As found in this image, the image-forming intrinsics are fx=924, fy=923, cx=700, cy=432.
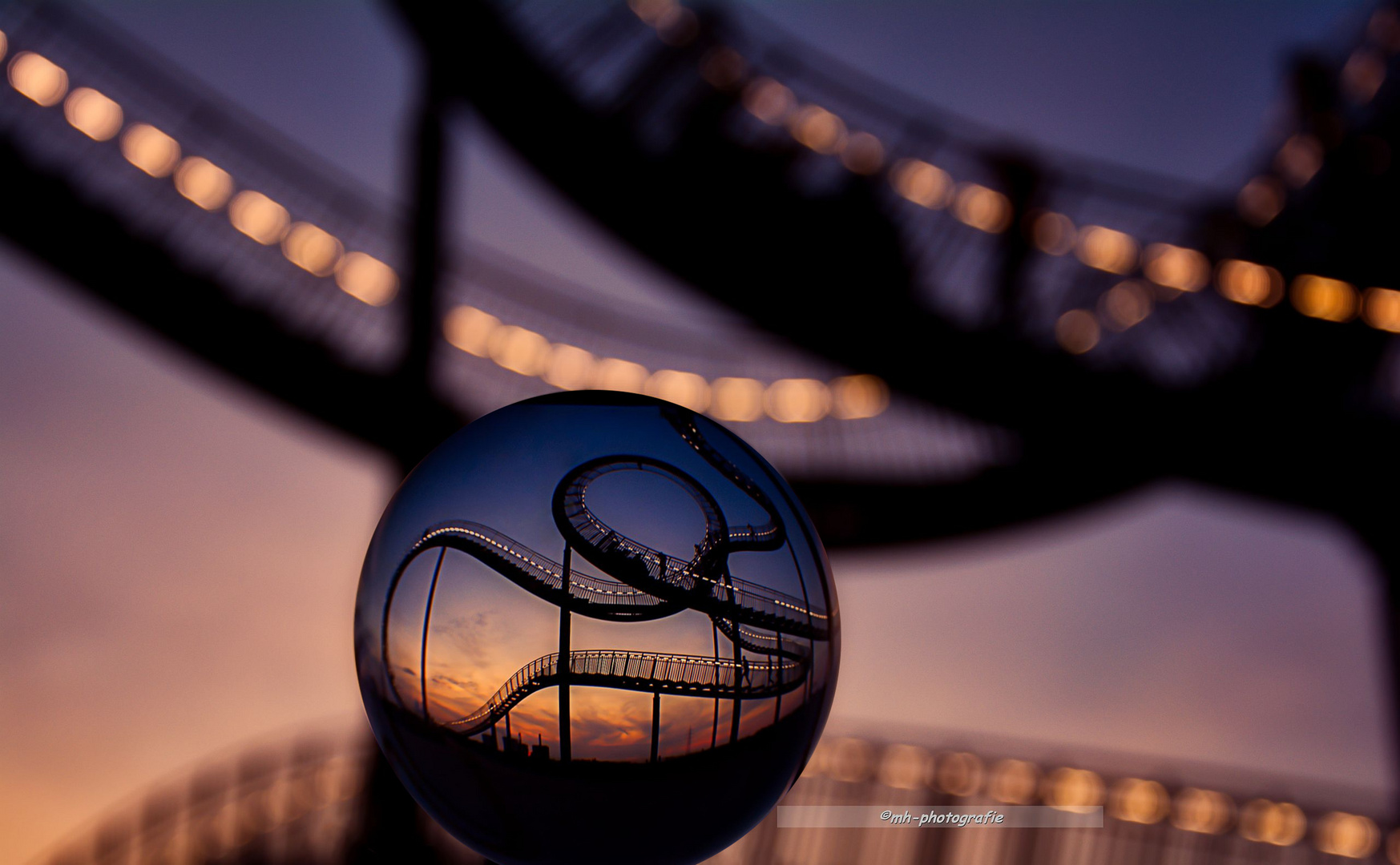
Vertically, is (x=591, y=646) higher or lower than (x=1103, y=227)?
lower

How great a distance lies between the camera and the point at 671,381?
14.2 meters

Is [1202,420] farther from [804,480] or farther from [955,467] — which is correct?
[804,480]

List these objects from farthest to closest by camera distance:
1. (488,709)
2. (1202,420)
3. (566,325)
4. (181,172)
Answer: (566,325), (181,172), (1202,420), (488,709)

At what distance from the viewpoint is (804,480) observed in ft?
40.0

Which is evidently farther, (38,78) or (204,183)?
(204,183)

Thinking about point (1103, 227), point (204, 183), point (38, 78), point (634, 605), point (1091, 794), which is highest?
point (1103, 227)

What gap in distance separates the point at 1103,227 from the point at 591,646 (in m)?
10.6

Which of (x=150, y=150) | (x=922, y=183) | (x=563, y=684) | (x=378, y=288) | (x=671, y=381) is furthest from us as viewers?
(x=671, y=381)

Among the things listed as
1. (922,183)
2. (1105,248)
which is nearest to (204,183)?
(922,183)

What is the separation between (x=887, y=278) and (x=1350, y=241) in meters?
4.70

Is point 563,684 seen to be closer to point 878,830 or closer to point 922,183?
point 878,830

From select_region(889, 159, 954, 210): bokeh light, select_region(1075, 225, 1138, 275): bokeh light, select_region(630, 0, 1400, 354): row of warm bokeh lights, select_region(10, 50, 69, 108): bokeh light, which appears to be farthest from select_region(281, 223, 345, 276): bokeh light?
select_region(1075, 225, 1138, 275): bokeh light

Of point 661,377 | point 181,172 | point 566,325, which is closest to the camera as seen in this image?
point 181,172

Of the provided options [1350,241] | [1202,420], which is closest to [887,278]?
[1202,420]
